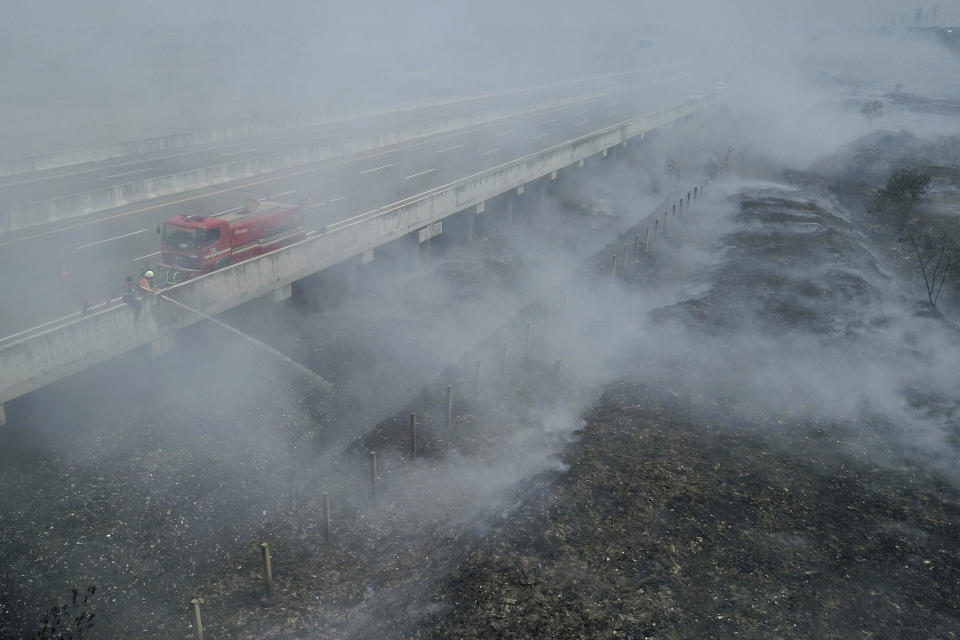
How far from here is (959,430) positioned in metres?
13.7

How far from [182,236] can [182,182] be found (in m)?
9.60

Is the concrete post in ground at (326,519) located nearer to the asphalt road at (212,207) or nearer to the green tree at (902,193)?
the asphalt road at (212,207)

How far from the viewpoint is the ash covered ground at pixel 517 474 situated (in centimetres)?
920

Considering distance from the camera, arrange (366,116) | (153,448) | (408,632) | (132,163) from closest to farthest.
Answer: (408,632) < (153,448) < (132,163) < (366,116)

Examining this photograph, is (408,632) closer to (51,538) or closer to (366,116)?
(51,538)

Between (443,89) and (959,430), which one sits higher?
(443,89)

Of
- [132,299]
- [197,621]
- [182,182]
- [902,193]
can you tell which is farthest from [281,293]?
[902,193]

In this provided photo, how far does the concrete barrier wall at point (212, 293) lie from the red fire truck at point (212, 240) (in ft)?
3.90

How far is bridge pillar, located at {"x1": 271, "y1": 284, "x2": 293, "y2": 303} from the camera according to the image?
53.3ft

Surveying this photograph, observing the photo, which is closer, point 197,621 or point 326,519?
point 197,621

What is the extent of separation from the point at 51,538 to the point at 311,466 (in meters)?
4.13

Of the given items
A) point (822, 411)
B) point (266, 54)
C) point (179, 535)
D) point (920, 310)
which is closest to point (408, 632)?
point (179, 535)

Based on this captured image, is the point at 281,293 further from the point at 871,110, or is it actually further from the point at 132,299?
the point at 871,110

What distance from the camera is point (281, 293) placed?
53.7 ft
